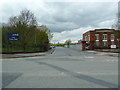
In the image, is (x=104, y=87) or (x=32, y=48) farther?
(x=32, y=48)

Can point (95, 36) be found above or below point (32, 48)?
above

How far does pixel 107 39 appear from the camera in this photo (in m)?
53.1

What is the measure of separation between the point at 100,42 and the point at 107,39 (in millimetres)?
4328

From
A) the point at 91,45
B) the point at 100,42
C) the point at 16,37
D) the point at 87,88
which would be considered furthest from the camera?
the point at 100,42

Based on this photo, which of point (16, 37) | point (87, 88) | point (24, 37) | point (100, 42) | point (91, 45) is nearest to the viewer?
point (87, 88)

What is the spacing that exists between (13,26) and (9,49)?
821 cm

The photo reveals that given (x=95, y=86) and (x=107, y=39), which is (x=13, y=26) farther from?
(x=107, y=39)

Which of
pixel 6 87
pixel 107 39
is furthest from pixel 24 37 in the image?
pixel 107 39

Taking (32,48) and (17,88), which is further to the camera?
(32,48)

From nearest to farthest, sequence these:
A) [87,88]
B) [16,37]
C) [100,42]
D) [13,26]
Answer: [87,88], [16,37], [13,26], [100,42]

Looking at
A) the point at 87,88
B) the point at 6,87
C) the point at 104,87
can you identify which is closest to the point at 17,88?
the point at 6,87

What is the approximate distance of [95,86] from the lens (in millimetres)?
3967

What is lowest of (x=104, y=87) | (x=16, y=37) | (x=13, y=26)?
(x=104, y=87)

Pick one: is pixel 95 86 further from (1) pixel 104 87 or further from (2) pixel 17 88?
(2) pixel 17 88
